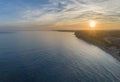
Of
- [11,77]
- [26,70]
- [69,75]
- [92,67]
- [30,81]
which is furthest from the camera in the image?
[92,67]

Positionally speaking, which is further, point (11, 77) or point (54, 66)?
point (54, 66)

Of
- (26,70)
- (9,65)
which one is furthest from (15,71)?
(9,65)

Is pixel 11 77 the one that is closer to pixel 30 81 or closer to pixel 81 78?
pixel 30 81

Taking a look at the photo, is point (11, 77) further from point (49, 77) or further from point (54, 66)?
point (54, 66)

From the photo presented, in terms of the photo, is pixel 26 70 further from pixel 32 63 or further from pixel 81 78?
pixel 81 78

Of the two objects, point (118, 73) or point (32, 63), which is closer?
point (118, 73)

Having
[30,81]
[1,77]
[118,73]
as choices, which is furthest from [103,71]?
[1,77]

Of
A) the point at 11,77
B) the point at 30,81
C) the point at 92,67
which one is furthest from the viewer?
the point at 92,67

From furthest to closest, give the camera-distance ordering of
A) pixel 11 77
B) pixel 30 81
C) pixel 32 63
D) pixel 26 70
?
1. pixel 32 63
2. pixel 26 70
3. pixel 11 77
4. pixel 30 81

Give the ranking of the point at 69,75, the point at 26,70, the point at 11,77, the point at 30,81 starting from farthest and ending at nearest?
the point at 26,70, the point at 69,75, the point at 11,77, the point at 30,81
